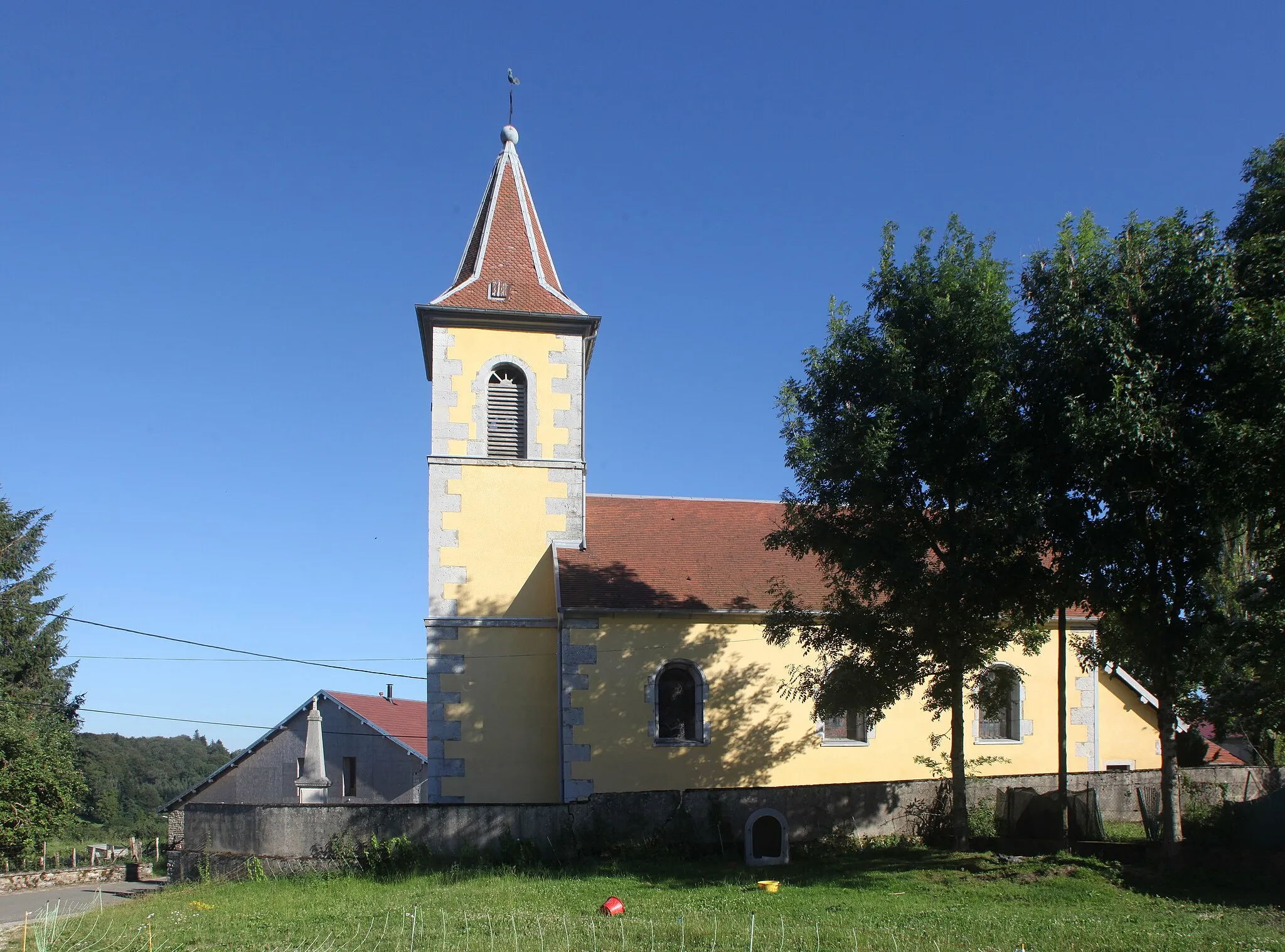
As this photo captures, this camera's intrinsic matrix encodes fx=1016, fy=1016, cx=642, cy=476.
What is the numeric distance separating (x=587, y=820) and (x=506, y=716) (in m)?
3.99

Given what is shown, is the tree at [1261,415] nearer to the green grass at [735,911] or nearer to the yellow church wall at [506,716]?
the green grass at [735,911]

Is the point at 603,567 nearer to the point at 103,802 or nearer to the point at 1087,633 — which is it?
the point at 1087,633

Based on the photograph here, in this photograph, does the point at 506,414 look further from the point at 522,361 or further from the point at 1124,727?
the point at 1124,727

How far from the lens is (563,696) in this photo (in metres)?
19.4

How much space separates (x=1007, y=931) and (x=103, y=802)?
7150cm

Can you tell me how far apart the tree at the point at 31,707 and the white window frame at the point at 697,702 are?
68.4 ft

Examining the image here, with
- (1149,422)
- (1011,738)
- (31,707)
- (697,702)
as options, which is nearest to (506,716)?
(697,702)

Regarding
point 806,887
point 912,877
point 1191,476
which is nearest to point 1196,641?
point 1191,476

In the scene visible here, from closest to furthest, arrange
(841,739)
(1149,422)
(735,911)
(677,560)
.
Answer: (735,911) < (1149,422) < (841,739) < (677,560)

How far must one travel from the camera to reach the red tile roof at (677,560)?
20.3 m

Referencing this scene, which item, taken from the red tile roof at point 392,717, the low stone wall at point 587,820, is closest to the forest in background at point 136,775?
the red tile roof at point 392,717

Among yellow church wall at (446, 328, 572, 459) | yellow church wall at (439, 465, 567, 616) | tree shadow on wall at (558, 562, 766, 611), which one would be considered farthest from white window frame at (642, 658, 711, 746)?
yellow church wall at (446, 328, 572, 459)

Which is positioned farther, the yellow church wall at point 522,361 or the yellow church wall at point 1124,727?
the yellow church wall at point 1124,727

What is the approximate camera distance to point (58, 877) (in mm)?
24438
